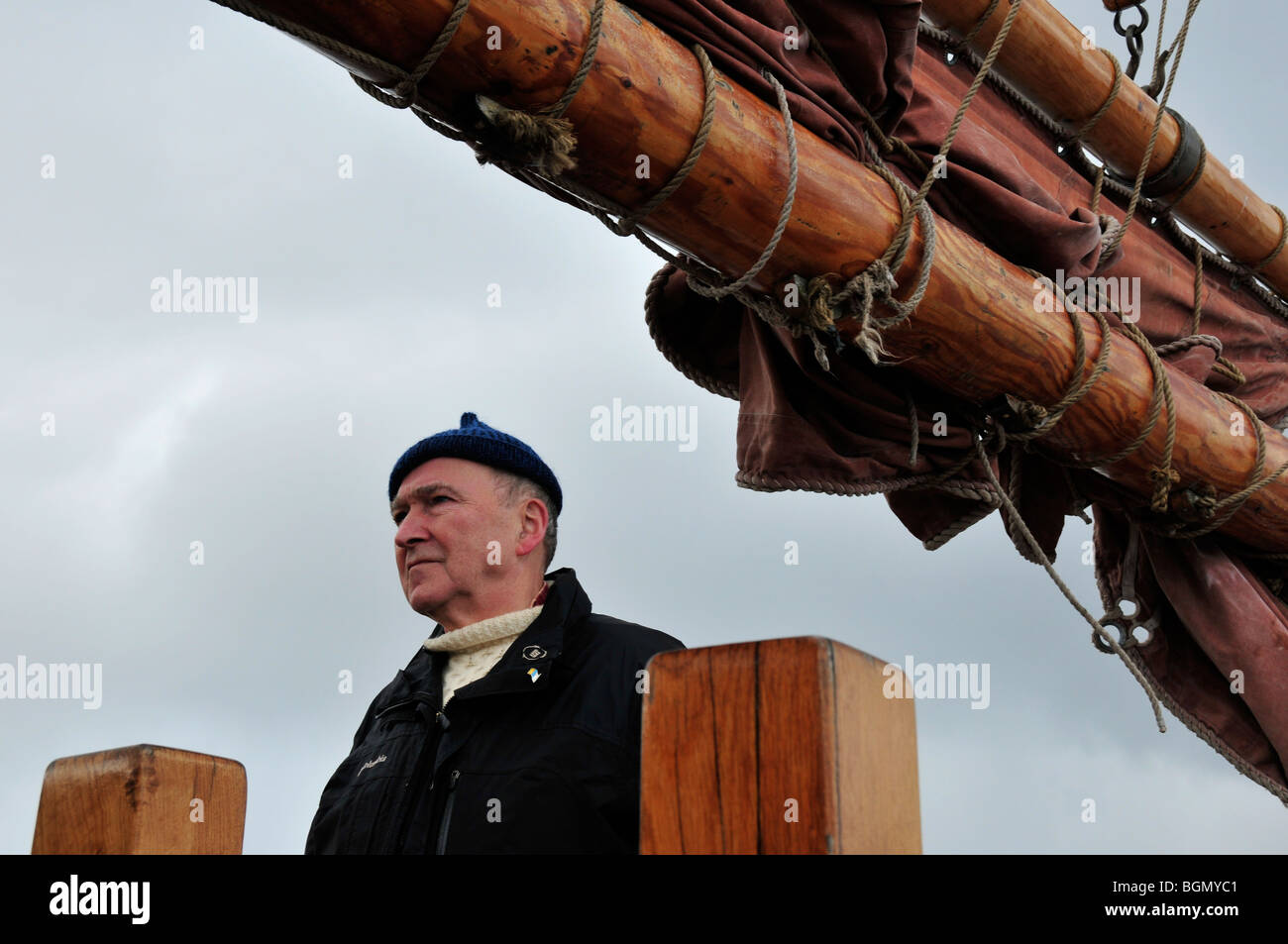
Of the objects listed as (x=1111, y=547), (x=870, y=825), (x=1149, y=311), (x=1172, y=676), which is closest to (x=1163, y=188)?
(x=1149, y=311)

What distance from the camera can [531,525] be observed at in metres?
2.88

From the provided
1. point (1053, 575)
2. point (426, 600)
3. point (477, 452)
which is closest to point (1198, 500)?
point (1053, 575)

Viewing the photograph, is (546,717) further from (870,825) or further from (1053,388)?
(1053,388)

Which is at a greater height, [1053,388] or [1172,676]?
[1053,388]

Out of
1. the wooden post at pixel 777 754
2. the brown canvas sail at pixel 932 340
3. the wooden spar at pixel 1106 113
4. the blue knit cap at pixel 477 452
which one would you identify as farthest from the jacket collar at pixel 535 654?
the wooden spar at pixel 1106 113

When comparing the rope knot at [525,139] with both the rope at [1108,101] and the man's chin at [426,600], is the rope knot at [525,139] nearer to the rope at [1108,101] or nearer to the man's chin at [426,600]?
the man's chin at [426,600]

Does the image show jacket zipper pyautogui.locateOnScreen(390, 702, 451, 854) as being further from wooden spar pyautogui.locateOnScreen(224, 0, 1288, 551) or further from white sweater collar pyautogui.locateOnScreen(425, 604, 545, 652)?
wooden spar pyautogui.locateOnScreen(224, 0, 1288, 551)

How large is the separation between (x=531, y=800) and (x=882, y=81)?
156cm

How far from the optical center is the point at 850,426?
274 centimetres

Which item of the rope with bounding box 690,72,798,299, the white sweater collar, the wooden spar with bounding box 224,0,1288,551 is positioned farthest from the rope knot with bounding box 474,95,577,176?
the white sweater collar

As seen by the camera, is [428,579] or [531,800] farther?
[428,579]

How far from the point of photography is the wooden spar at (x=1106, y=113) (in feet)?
11.2

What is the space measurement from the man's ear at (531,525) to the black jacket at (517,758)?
286 mm

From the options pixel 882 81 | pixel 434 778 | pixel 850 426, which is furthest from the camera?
pixel 850 426
